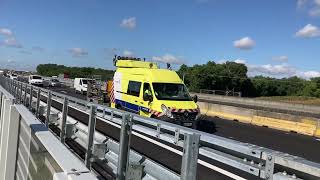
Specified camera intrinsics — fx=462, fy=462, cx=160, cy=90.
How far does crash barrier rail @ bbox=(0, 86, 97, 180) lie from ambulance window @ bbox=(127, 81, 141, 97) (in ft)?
37.5


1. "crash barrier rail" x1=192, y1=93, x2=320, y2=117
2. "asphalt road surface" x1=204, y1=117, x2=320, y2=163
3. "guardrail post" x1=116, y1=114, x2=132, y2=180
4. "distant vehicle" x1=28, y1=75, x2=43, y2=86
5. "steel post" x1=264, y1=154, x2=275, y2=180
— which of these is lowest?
"asphalt road surface" x1=204, y1=117, x2=320, y2=163

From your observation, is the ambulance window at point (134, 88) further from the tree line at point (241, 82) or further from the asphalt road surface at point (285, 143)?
the tree line at point (241, 82)

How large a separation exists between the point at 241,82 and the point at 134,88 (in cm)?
9887

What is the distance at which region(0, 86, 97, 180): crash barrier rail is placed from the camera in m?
3.03

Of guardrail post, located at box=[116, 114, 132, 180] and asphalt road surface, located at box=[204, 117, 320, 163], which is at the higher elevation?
guardrail post, located at box=[116, 114, 132, 180]

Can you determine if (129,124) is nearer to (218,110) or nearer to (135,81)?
(135,81)

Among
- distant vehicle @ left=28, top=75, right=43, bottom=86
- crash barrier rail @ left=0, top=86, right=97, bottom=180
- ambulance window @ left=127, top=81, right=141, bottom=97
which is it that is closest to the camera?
crash barrier rail @ left=0, top=86, right=97, bottom=180

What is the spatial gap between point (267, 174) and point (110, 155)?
376 centimetres

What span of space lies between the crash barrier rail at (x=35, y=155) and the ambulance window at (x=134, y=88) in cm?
1143

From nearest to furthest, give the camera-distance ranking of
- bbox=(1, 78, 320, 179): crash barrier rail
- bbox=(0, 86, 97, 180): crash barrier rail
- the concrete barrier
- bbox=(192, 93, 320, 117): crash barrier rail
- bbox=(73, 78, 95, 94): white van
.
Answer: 1. bbox=(0, 86, 97, 180): crash barrier rail
2. bbox=(1, 78, 320, 179): crash barrier rail
3. the concrete barrier
4. bbox=(192, 93, 320, 117): crash barrier rail
5. bbox=(73, 78, 95, 94): white van

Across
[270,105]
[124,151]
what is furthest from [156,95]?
[270,105]

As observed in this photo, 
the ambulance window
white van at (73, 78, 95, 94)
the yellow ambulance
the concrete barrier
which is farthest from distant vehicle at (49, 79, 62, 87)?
the ambulance window

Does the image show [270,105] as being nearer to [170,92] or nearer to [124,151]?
[170,92]

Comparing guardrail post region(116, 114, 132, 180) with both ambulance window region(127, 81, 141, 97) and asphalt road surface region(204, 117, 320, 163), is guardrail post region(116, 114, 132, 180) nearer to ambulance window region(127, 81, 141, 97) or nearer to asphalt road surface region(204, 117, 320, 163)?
asphalt road surface region(204, 117, 320, 163)
